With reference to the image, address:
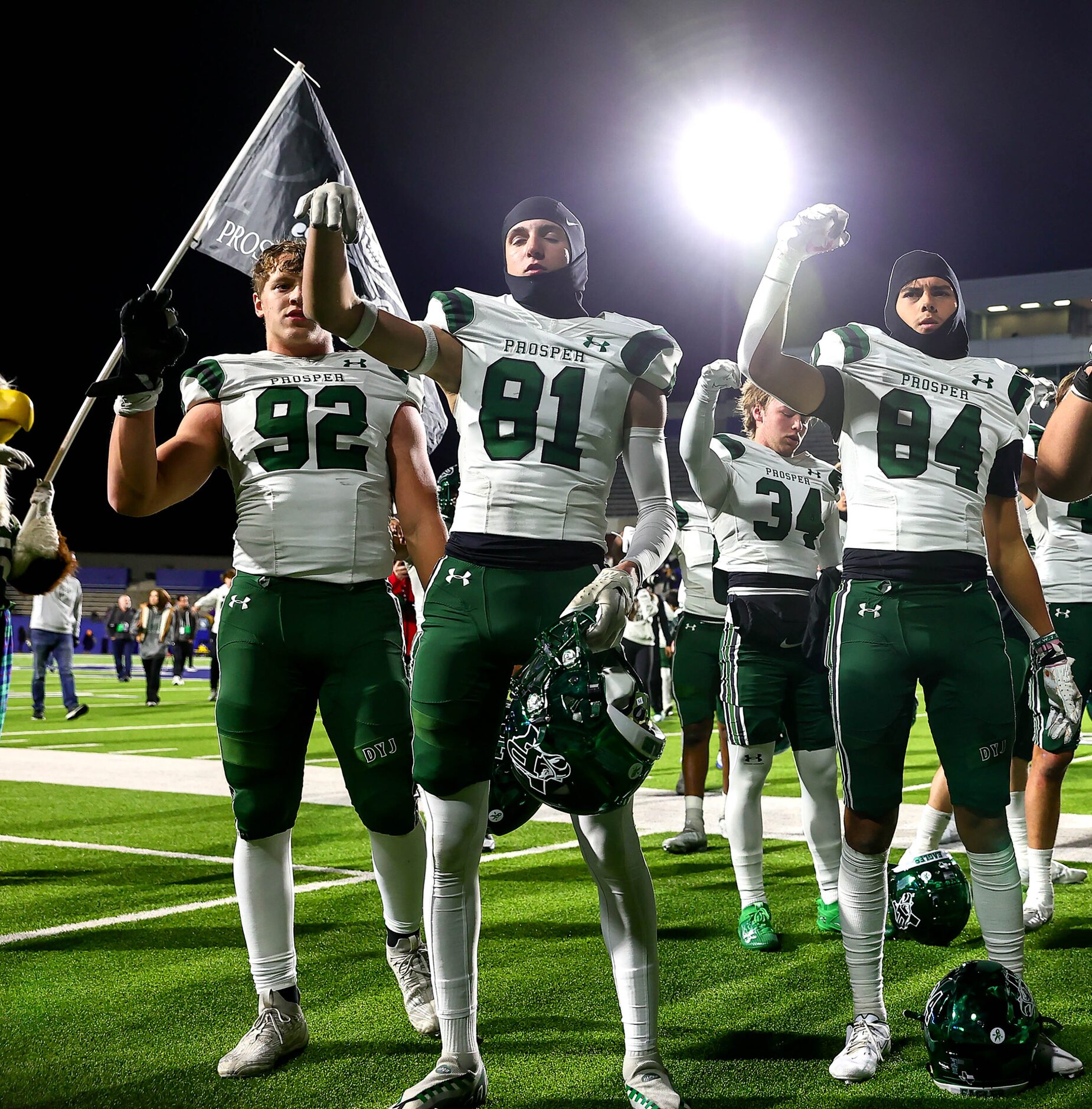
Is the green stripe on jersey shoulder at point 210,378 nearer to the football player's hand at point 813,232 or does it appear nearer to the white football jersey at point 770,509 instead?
the football player's hand at point 813,232

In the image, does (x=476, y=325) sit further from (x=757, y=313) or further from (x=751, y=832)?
(x=751, y=832)

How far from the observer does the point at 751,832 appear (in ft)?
15.0

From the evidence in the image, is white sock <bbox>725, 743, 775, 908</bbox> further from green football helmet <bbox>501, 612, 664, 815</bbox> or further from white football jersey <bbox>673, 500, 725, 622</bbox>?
green football helmet <bbox>501, 612, 664, 815</bbox>

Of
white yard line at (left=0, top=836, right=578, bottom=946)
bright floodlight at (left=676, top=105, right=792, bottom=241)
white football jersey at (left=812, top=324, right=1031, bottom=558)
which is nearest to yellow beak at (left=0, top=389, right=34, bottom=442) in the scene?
white yard line at (left=0, top=836, right=578, bottom=946)

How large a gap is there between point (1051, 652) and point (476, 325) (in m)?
1.94

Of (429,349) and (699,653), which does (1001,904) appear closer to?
(429,349)

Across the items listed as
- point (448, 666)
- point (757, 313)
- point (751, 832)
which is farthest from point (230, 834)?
point (757, 313)

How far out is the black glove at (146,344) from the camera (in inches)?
116

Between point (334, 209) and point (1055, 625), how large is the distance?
4121 mm

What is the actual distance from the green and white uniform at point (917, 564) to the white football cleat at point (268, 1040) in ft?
5.52

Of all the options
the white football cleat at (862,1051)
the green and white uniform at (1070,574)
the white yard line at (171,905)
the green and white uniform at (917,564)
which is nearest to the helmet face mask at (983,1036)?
the white football cleat at (862,1051)

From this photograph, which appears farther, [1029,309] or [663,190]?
[1029,309]

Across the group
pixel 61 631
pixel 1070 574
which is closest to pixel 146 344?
pixel 1070 574

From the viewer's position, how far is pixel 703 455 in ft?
15.0
